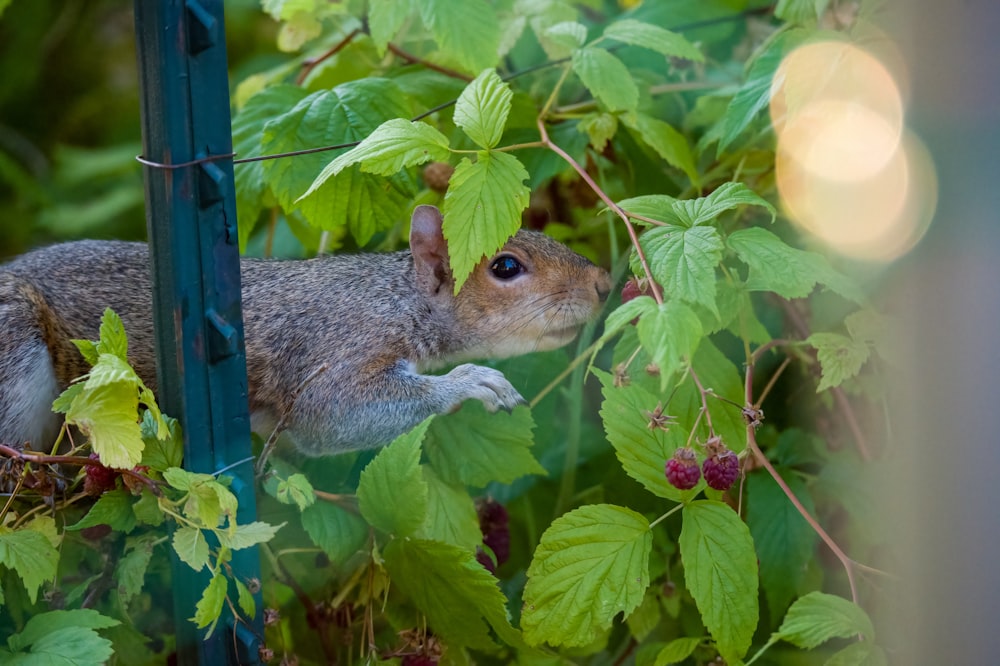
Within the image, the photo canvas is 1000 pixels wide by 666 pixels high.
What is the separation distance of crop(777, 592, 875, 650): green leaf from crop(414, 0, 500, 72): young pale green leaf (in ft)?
3.01

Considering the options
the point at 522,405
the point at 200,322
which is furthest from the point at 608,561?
the point at 200,322

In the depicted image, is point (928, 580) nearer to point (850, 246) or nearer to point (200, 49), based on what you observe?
point (850, 246)

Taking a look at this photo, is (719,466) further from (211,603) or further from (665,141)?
(665,141)

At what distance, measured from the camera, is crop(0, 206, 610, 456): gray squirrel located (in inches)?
62.7

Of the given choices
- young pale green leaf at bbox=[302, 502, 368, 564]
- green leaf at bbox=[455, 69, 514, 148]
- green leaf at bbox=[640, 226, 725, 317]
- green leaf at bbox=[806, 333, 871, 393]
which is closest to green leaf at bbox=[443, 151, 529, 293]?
green leaf at bbox=[455, 69, 514, 148]

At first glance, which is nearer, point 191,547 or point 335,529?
point 191,547

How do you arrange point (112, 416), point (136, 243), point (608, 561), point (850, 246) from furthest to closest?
point (136, 243) → point (850, 246) → point (608, 561) → point (112, 416)

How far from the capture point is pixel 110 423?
117 cm

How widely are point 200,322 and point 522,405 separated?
1.65 ft

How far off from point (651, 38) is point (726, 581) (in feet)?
2.86

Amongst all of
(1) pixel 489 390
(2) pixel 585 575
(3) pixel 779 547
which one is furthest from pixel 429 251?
(3) pixel 779 547

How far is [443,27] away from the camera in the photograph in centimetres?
161

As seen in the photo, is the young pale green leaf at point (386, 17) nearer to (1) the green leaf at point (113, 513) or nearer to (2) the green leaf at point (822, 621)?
(1) the green leaf at point (113, 513)

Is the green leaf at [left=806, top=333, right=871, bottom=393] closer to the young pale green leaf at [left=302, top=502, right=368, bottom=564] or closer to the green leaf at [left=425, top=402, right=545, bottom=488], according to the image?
the green leaf at [left=425, top=402, right=545, bottom=488]
